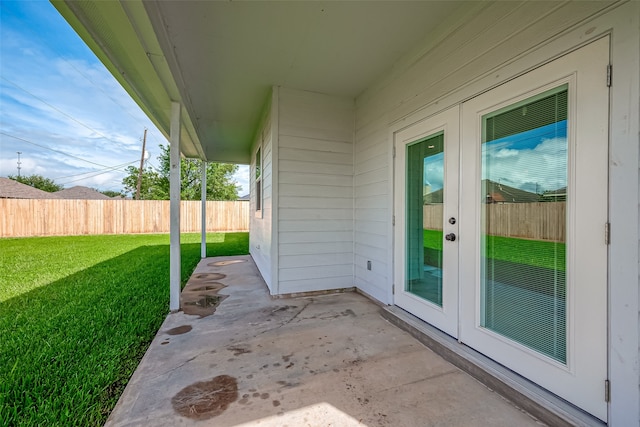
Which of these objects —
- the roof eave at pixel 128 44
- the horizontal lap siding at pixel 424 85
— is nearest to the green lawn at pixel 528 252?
the horizontal lap siding at pixel 424 85

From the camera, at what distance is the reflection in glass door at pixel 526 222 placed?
1546 mm

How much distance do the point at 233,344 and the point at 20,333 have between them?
199 cm

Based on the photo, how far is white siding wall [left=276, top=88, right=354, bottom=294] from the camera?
3566 mm

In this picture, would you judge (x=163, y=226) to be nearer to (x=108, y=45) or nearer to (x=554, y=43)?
(x=108, y=45)

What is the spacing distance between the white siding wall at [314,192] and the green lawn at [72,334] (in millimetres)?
1777

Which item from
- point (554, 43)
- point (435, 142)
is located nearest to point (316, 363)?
point (435, 142)

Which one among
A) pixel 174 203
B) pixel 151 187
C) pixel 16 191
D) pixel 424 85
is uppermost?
pixel 151 187

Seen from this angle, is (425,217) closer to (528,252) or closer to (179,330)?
(528,252)

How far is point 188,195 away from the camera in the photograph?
1945 cm

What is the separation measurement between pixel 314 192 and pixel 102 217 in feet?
40.1

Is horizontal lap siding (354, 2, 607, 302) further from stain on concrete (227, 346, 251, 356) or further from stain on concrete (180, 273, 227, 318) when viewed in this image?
stain on concrete (180, 273, 227, 318)

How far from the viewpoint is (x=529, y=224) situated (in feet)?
5.60

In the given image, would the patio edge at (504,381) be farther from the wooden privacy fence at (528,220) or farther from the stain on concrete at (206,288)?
the stain on concrete at (206,288)

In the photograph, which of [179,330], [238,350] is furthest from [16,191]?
[238,350]
